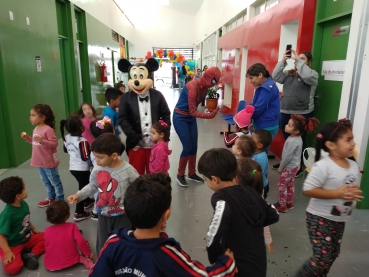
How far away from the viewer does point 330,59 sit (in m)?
3.53

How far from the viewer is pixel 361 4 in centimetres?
270

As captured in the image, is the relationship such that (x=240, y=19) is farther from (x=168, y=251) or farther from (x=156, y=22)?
(x=156, y=22)

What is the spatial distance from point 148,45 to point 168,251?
64.9 ft

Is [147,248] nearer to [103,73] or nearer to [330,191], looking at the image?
[330,191]

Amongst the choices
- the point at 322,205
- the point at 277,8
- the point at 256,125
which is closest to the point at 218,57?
the point at 277,8

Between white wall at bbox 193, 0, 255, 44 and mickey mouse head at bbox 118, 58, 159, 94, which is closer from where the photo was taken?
mickey mouse head at bbox 118, 58, 159, 94

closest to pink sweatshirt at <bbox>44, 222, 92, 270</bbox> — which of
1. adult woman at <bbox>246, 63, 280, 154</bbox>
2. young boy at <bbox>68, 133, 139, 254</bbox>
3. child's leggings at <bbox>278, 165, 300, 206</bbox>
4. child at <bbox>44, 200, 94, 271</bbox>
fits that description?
child at <bbox>44, 200, 94, 271</bbox>

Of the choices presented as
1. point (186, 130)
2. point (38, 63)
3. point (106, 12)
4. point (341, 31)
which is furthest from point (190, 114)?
point (106, 12)

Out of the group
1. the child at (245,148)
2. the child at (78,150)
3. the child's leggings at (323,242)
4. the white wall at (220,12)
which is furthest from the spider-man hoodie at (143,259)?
the white wall at (220,12)

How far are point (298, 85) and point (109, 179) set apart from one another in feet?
→ 9.35

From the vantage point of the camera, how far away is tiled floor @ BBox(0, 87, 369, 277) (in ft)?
6.84

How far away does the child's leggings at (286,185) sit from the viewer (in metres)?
2.84

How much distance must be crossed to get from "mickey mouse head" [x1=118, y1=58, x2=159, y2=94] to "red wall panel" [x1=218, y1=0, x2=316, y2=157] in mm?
2174

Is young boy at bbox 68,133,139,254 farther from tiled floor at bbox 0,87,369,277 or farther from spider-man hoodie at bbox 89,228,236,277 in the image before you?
spider-man hoodie at bbox 89,228,236,277
